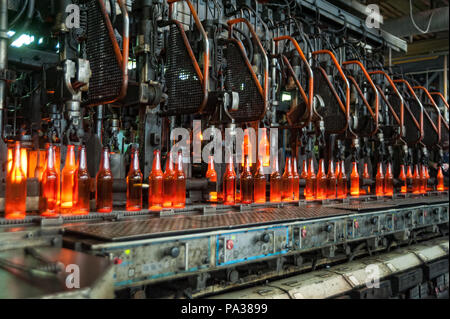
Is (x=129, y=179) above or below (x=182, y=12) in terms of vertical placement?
below

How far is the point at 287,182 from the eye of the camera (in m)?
3.61

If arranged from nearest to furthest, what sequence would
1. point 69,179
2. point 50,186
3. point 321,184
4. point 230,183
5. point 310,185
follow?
point 50,186 → point 69,179 → point 230,183 → point 310,185 → point 321,184

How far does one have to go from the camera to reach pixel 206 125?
3.26m

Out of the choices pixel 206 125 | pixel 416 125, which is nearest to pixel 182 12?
pixel 206 125

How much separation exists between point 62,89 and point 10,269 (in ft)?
3.35

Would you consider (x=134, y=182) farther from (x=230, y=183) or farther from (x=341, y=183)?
(x=341, y=183)

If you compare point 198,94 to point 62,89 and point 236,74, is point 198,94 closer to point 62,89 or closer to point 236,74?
point 236,74

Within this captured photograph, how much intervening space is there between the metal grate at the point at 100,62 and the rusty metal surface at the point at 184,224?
0.71 meters

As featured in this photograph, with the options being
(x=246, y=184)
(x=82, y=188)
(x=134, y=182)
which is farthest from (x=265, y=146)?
(x=82, y=188)

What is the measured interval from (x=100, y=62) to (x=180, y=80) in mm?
668

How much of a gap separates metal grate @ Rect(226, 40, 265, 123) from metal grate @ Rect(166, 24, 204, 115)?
0.49 m

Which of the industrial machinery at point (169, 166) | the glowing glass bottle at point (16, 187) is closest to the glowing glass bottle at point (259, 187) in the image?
the industrial machinery at point (169, 166)

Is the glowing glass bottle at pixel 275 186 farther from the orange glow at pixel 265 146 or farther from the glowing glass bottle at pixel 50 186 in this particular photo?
the glowing glass bottle at pixel 50 186

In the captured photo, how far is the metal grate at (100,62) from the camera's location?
229cm
